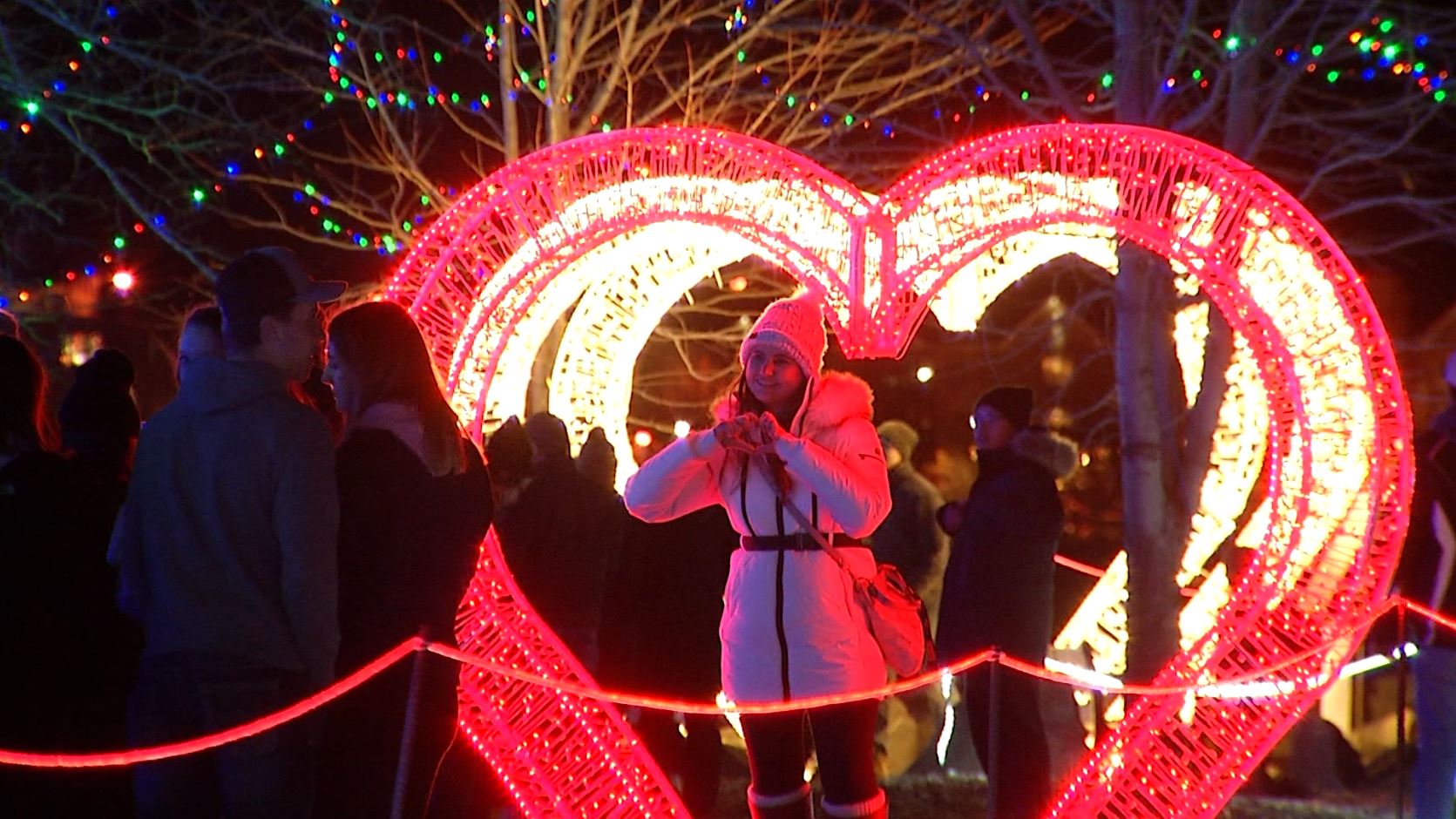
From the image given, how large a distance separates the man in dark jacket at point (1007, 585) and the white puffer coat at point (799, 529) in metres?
1.50

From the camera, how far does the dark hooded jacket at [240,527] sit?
398 cm

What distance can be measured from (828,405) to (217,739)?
2093mm

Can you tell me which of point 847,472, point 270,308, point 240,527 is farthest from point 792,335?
point 240,527

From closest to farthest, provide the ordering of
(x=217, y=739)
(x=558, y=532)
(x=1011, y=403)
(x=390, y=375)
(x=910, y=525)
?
(x=217, y=739)
(x=390, y=375)
(x=1011, y=403)
(x=558, y=532)
(x=910, y=525)

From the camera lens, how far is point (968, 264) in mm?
6184

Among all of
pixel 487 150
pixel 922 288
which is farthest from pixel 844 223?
pixel 487 150

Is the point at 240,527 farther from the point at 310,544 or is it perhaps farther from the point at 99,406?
the point at 99,406

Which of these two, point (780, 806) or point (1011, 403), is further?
point (1011, 403)

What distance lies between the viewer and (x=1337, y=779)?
358 inches

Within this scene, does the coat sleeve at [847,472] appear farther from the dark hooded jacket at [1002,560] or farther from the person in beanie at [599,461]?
the person in beanie at [599,461]

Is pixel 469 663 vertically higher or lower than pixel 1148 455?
lower

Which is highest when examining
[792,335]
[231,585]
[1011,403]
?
[792,335]

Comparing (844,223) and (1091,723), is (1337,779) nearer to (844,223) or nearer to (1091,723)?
(1091,723)

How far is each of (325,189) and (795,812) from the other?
14.1m
